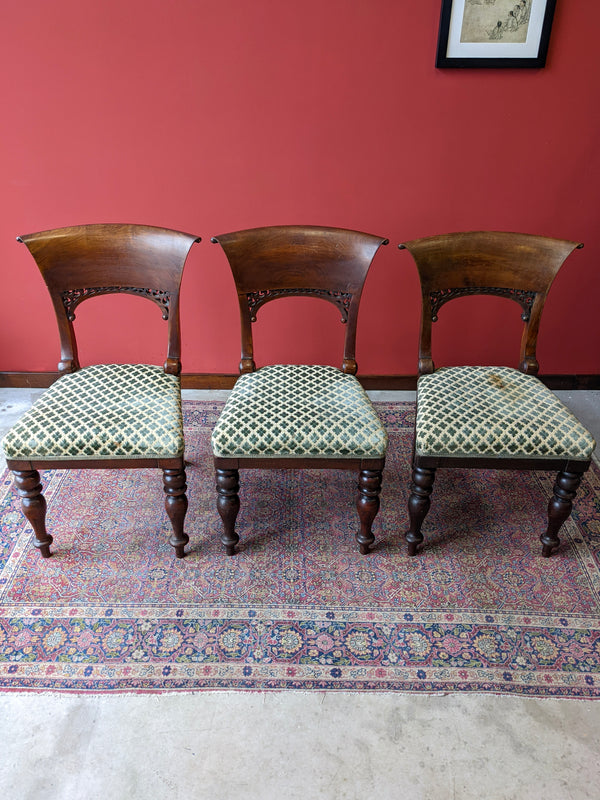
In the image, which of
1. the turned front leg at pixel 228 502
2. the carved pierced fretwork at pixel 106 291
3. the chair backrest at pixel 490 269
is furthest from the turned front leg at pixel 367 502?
the carved pierced fretwork at pixel 106 291

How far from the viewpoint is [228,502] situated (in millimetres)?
1913

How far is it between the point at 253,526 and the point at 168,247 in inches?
41.4

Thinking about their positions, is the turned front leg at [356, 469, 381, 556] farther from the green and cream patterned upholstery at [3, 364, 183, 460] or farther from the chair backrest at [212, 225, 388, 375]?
the green and cream patterned upholstery at [3, 364, 183, 460]

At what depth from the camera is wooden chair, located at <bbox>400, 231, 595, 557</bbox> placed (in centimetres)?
183

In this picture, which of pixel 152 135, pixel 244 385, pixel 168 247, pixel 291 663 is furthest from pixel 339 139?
pixel 291 663

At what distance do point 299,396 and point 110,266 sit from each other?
83cm

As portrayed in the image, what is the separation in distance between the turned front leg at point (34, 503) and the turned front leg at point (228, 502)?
58 cm

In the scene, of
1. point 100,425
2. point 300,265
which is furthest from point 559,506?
point 100,425

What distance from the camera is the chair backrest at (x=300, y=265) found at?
205 centimetres

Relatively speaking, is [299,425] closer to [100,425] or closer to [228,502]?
[228,502]

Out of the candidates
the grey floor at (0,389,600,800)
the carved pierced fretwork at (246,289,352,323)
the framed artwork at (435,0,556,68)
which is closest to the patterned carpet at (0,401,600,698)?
the grey floor at (0,389,600,800)

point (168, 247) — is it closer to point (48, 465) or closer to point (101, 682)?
point (48, 465)

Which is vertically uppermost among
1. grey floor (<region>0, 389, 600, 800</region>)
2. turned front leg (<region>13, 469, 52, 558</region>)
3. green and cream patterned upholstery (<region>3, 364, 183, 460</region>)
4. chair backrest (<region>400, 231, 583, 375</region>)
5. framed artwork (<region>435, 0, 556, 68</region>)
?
framed artwork (<region>435, 0, 556, 68</region>)

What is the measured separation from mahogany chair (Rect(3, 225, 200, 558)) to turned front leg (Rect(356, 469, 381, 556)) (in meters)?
0.58
